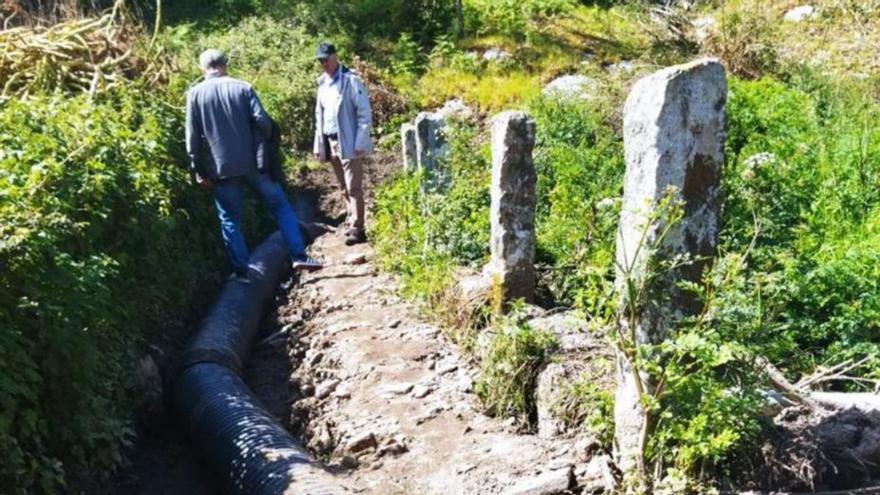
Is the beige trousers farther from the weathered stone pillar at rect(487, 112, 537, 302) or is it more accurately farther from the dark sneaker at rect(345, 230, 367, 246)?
the weathered stone pillar at rect(487, 112, 537, 302)

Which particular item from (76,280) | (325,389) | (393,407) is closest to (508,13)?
(325,389)

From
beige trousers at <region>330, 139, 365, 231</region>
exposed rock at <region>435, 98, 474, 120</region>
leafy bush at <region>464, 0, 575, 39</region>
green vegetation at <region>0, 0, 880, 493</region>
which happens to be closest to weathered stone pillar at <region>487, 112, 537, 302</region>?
green vegetation at <region>0, 0, 880, 493</region>

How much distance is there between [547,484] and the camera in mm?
3861

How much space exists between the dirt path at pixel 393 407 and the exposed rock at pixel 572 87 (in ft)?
16.3

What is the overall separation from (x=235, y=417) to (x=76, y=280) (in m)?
1.31

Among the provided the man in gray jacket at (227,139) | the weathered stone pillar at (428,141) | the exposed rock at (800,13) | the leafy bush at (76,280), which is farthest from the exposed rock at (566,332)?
the exposed rock at (800,13)

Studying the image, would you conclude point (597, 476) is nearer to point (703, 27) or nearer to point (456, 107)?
point (456, 107)

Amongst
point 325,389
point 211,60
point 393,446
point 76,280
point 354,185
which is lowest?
point 325,389

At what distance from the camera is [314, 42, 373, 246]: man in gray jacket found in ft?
27.2

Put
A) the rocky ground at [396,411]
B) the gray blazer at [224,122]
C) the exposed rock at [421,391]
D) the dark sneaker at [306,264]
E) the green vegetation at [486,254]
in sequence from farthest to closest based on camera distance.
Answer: the dark sneaker at [306,264]
the gray blazer at [224,122]
the exposed rock at [421,391]
the rocky ground at [396,411]
the green vegetation at [486,254]

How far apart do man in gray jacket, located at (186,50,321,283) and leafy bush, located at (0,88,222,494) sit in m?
0.39

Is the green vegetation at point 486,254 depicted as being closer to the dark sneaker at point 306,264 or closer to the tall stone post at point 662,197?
the tall stone post at point 662,197

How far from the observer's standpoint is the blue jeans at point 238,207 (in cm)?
741

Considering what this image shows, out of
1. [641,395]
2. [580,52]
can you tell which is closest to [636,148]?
[641,395]
